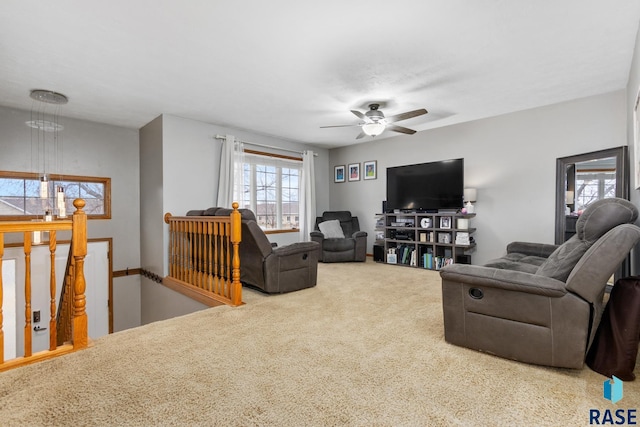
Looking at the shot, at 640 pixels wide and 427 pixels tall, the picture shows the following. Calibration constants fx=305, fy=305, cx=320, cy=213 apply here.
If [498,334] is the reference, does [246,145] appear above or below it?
above

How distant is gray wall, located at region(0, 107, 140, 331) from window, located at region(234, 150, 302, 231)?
1834 mm

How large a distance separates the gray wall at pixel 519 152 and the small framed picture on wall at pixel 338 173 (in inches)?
63.3

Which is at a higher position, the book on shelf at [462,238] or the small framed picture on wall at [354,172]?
the small framed picture on wall at [354,172]

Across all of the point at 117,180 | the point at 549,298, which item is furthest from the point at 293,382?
the point at 117,180

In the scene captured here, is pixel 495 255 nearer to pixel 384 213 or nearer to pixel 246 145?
pixel 384 213

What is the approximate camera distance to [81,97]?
12.6ft

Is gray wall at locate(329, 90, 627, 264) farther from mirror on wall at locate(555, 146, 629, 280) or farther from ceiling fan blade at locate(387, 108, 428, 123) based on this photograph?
ceiling fan blade at locate(387, 108, 428, 123)

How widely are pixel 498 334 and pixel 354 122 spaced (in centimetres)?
389

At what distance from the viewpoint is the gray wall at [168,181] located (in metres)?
4.56

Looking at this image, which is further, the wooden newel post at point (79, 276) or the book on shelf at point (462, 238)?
the book on shelf at point (462, 238)

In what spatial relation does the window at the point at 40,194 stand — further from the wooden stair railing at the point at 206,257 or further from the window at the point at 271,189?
the window at the point at 271,189

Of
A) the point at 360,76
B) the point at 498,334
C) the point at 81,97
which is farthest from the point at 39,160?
the point at 498,334

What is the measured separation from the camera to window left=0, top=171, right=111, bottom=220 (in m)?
4.17

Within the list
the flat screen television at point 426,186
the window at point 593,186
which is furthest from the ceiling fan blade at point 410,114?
the window at point 593,186
